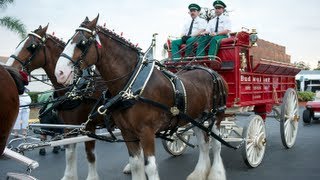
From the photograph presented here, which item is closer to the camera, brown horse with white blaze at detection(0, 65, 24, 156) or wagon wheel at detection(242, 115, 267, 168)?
brown horse with white blaze at detection(0, 65, 24, 156)

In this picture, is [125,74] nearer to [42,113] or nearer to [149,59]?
[149,59]

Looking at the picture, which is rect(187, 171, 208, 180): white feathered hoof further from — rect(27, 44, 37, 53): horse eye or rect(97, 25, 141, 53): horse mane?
rect(27, 44, 37, 53): horse eye

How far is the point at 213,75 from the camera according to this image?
600 cm

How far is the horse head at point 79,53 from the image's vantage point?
413 centimetres

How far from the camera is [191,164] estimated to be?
734cm

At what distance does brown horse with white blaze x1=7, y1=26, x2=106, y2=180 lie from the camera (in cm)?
537

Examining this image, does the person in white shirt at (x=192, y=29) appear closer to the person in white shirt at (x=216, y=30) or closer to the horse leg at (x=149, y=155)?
the person in white shirt at (x=216, y=30)

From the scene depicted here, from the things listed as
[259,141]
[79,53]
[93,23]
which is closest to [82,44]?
[79,53]

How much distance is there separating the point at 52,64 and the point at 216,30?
3.06 m

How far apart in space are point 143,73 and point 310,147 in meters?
6.02

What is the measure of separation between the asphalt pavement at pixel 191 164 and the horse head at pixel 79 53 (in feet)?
7.62

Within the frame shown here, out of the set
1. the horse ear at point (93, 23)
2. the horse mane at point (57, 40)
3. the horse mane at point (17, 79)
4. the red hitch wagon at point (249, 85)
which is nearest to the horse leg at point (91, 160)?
the horse mane at point (57, 40)

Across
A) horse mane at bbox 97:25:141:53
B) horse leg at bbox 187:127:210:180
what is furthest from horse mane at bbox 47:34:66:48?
horse leg at bbox 187:127:210:180

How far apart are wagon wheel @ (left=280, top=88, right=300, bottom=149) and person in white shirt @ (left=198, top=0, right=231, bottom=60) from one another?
2274 millimetres
